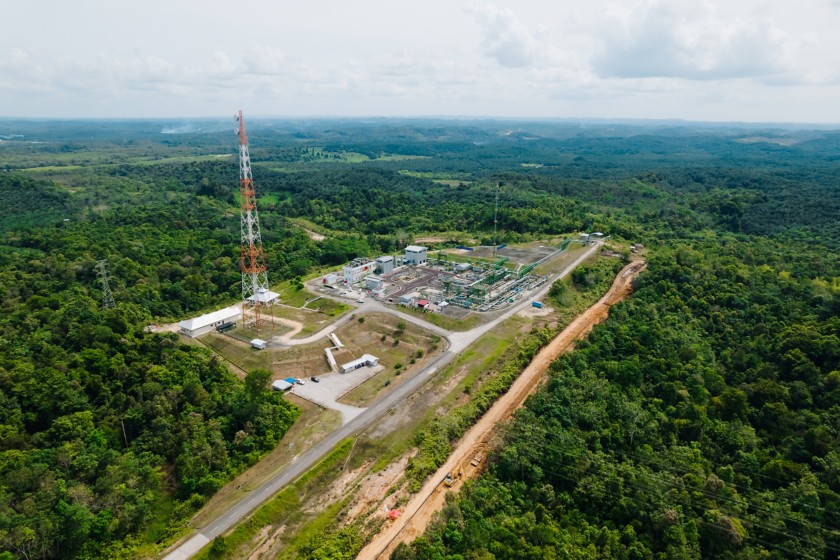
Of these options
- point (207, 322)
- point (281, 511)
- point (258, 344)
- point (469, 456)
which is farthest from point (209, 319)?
point (469, 456)

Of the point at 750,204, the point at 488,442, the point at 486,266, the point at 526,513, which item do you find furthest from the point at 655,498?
the point at 750,204

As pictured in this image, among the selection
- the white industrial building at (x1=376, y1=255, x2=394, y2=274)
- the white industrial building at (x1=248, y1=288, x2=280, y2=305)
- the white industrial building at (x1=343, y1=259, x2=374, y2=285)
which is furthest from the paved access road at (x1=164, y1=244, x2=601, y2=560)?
the white industrial building at (x1=376, y1=255, x2=394, y2=274)

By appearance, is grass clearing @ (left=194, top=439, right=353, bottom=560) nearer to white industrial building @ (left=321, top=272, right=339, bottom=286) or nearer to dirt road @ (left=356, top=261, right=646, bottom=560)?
dirt road @ (left=356, top=261, right=646, bottom=560)

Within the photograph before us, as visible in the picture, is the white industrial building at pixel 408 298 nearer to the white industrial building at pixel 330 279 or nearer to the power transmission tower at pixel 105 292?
the white industrial building at pixel 330 279

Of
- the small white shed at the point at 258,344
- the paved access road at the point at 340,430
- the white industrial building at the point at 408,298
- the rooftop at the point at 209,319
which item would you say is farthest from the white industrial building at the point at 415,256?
Answer: the small white shed at the point at 258,344

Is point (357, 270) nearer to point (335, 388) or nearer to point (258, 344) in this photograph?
point (258, 344)

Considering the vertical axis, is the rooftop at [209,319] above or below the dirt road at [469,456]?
above
